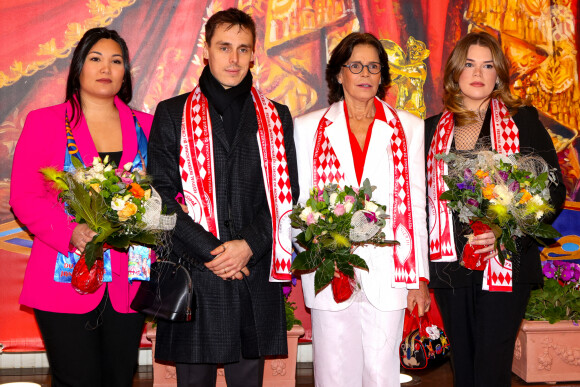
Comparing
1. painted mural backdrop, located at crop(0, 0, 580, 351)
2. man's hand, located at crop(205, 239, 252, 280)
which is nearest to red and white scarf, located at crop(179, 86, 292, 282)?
man's hand, located at crop(205, 239, 252, 280)

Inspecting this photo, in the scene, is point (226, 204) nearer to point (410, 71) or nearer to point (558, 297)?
point (410, 71)

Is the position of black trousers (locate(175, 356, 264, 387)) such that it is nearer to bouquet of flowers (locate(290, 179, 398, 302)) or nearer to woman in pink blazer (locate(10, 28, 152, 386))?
woman in pink blazer (locate(10, 28, 152, 386))

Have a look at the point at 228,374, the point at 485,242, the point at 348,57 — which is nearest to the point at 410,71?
the point at 348,57

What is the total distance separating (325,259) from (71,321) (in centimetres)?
120

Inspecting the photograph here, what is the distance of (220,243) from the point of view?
3.03 m

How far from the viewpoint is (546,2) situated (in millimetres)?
5055

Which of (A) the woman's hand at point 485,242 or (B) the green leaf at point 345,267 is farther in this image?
(A) the woman's hand at point 485,242

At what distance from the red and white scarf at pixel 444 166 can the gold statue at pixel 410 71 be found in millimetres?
1497

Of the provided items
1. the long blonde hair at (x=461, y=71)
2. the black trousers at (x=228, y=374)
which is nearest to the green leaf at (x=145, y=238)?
the black trousers at (x=228, y=374)

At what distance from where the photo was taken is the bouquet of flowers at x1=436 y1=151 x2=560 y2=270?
299cm

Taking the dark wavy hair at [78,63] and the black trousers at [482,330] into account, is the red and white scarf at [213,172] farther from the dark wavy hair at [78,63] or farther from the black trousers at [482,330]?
the black trousers at [482,330]

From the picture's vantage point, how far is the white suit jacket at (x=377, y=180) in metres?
3.19

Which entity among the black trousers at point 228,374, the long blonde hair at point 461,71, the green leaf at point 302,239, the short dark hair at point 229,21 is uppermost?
the short dark hair at point 229,21

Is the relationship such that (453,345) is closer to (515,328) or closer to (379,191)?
(515,328)
